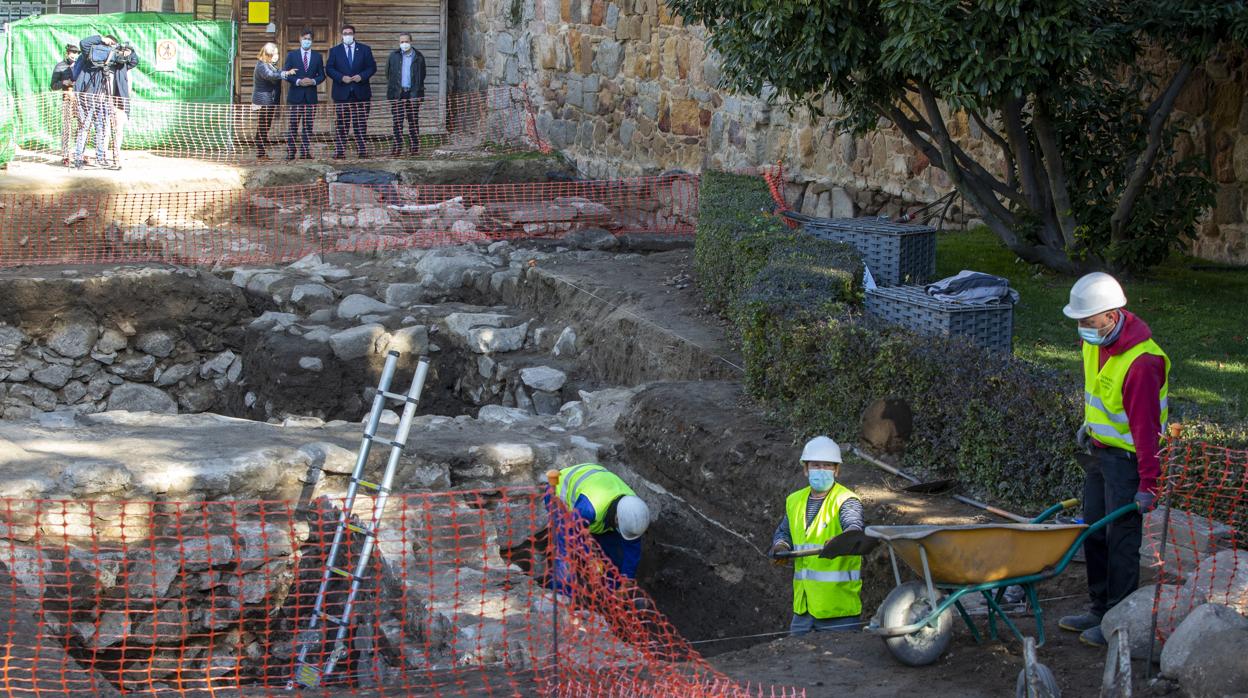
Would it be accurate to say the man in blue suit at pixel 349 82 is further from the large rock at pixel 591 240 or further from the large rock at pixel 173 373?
the large rock at pixel 173 373

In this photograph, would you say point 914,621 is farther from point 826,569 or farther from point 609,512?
point 609,512

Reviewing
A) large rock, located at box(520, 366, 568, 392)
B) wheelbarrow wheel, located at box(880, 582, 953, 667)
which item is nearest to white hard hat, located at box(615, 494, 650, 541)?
wheelbarrow wheel, located at box(880, 582, 953, 667)

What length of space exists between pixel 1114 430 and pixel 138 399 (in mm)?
10730

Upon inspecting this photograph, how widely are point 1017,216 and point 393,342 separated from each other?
5727 mm

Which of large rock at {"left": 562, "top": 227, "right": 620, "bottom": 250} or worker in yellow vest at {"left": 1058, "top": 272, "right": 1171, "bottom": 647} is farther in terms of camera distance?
large rock at {"left": 562, "top": 227, "right": 620, "bottom": 250}

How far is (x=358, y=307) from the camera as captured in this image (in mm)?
13188

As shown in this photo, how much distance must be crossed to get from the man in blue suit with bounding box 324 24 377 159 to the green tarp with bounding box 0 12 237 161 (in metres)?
1.66

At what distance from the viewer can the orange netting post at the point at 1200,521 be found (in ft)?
17.7

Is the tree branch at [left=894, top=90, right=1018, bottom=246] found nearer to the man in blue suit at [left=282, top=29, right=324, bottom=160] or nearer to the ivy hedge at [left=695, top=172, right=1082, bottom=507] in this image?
the ivy hedge at [left=695, top=172, right=1082, bottom=507]

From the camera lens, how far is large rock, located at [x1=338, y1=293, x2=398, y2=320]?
13.1 meters

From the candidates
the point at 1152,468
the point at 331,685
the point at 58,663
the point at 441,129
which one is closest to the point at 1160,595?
the point at 1152,468

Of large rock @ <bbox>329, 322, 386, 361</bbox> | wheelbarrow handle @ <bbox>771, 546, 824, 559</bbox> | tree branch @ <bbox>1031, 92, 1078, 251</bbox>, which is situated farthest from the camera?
large rock @ <bbox>329, 322, 386, 361</bbox>

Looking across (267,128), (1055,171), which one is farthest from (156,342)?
(1055,171)

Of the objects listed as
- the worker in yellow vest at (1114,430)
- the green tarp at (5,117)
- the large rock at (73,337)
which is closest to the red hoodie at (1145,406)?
the worker in yellow vest at (1114,430)
